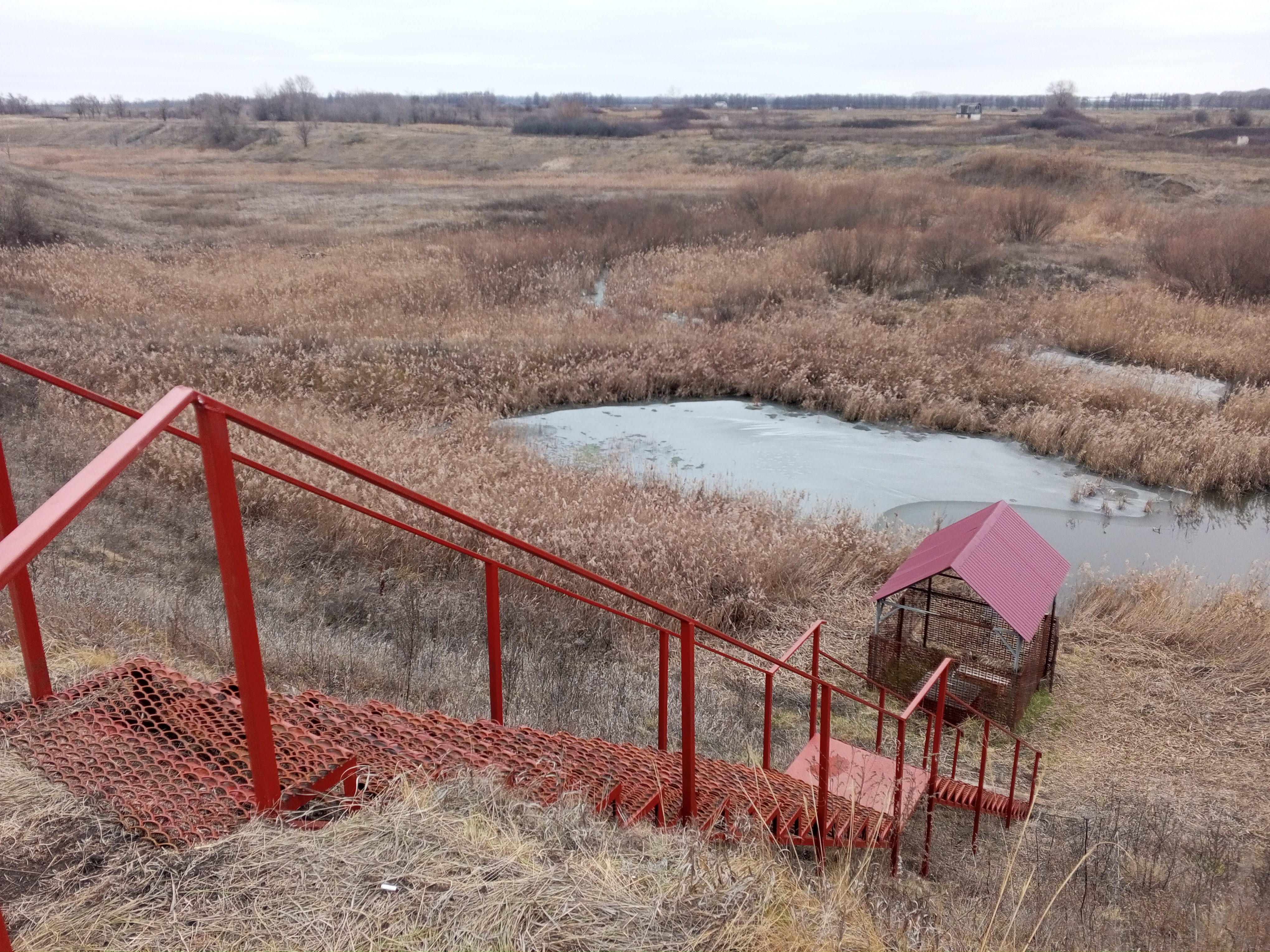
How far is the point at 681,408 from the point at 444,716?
13063 mm

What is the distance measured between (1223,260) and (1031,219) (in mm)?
7547

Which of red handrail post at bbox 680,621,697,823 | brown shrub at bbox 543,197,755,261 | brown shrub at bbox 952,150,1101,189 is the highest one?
brown shrub at bbox 952,150,1101,189

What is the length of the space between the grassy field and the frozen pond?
607 mm

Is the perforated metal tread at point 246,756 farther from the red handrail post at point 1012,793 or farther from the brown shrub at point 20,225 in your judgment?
the brown shrub at point 20,225

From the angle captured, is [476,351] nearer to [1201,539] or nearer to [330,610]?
[330,610]

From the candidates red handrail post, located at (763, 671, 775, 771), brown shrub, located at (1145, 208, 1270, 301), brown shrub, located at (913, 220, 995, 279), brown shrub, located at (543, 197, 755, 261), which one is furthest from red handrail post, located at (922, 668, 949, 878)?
brown shrub, located at (543, 197, 755, 261)

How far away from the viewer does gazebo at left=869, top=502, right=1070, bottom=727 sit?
7.72 metres

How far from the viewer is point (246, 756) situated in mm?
3170

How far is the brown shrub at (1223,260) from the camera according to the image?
70.9ft

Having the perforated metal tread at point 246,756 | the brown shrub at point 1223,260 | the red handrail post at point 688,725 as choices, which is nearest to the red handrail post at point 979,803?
the perforated metal tread at point 246,756

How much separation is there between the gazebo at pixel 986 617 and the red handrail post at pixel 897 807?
2173mm

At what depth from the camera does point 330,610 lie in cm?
801

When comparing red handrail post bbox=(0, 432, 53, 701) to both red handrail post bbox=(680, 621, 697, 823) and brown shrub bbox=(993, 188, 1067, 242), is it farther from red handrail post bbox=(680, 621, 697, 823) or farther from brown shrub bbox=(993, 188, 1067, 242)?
brown shrub bbox=(993, 188, 1067, 242)

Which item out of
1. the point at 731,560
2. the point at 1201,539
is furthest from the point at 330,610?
the point at 1201,539
